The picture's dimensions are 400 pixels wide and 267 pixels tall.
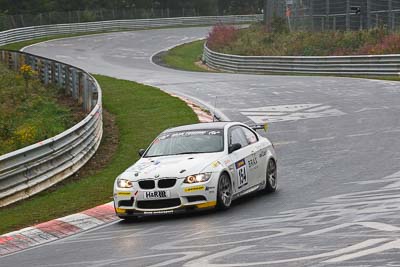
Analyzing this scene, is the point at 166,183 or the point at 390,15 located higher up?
the point at 166,183

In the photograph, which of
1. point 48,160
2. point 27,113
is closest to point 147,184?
point 48,160

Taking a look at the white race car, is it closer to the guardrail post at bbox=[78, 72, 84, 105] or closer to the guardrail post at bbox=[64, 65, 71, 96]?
the guardrail post at bbox=[78, 72, 84, 105]

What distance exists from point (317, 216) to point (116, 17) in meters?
82.0

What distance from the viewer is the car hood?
558 inches

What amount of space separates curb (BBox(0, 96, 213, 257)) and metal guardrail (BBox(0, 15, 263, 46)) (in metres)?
55.4

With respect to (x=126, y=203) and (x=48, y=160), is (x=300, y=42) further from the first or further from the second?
(x=126, y=203)

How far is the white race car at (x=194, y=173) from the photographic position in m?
14.1

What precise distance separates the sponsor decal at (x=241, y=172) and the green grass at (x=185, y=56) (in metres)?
35.9

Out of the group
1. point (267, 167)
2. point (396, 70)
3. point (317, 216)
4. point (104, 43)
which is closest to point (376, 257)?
point (317, 216)

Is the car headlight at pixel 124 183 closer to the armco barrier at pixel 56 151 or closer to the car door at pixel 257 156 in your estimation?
the car door at pixel 257 156

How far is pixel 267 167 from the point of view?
1623 cm

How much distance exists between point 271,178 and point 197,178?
97.9 inches

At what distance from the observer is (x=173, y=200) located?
46.2ft

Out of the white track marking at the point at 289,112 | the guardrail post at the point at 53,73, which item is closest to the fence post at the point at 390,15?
the white track marking at the point at 289,112
